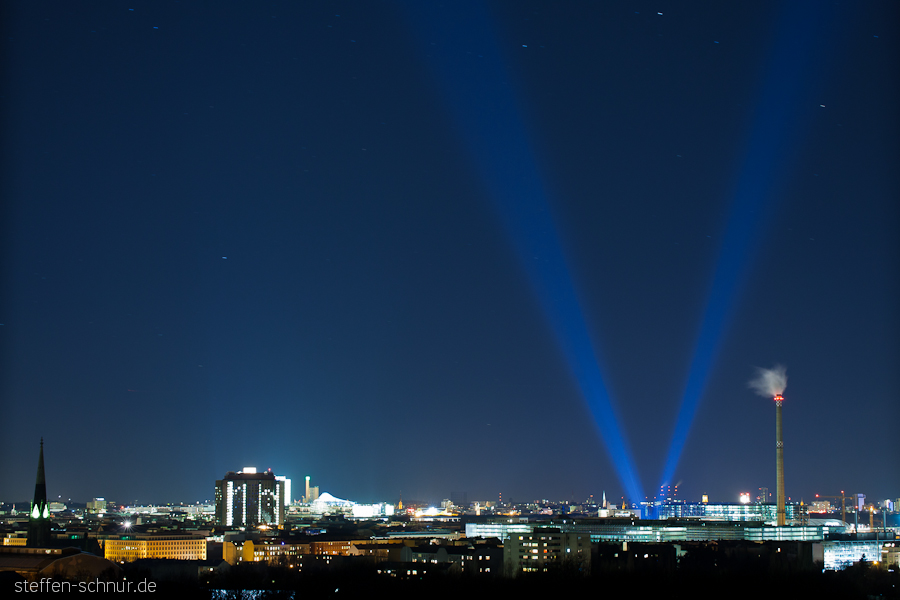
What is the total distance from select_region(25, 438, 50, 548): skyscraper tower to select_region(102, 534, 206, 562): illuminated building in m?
8.22

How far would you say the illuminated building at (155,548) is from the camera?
7250 centimetres

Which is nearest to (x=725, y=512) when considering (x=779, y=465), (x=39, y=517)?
(x=779, y=465)

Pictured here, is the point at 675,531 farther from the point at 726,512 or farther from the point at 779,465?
the point at 726,512

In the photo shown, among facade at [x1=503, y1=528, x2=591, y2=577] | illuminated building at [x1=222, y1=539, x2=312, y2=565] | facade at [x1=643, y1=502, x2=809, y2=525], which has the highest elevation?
facade at [x1=503, y1=528, x2=591, y2=577]

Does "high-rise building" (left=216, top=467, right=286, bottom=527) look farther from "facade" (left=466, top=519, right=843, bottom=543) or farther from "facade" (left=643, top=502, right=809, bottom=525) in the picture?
"facade" (left=643, top=502, right=809, bottom=525)

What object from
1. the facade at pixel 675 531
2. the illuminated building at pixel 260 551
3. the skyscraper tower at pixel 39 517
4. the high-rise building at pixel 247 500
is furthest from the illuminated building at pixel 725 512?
the skyscraper tower at pixel 39 517

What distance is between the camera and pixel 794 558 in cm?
6175

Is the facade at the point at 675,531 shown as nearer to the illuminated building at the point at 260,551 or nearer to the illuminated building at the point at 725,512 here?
the illuminated building at the point at 260,551

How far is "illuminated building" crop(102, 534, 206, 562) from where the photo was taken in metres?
72.5

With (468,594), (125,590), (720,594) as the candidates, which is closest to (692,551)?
(720,594)

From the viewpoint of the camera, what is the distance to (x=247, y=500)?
120125 mm

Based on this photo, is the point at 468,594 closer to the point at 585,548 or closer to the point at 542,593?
the point at 542,593

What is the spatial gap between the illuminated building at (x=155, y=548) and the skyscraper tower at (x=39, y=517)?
27.0ft

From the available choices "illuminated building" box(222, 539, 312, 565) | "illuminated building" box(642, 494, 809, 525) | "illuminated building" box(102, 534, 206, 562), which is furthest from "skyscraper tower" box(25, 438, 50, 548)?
"illuminated building" box(642, 494, 809, 525)
